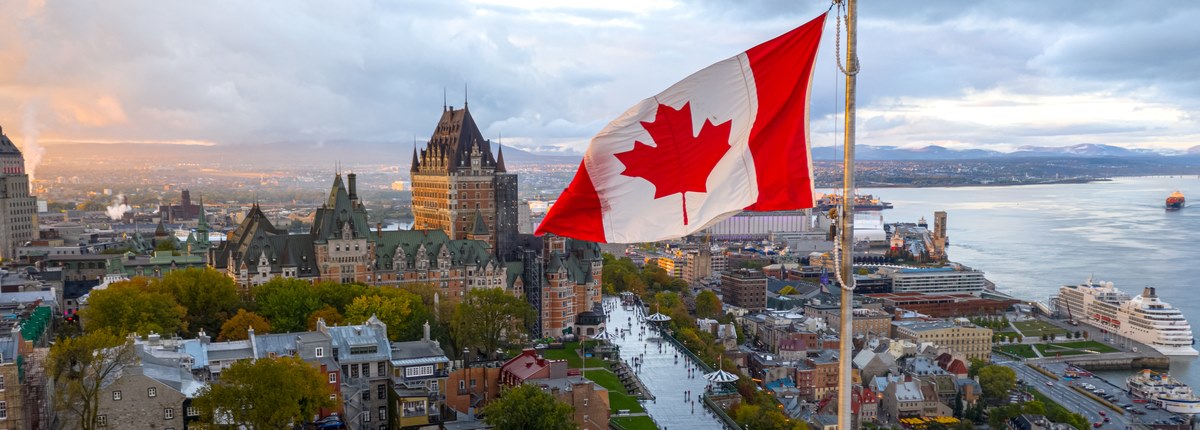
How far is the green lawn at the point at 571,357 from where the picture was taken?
42.6 m

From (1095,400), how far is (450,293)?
3698 centimetres

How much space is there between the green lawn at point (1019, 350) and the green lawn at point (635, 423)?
137 feet

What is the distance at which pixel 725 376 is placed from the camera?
143 feet

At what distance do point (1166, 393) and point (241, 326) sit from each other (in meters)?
48.4

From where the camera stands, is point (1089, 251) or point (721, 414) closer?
point (721, 414)

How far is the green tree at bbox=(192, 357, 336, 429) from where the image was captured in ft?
78.8

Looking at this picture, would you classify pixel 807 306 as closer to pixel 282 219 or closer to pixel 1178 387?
pixel 1178 387

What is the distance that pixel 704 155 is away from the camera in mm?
8156

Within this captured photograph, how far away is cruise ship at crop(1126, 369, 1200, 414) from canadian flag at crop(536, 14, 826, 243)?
53.6 metres

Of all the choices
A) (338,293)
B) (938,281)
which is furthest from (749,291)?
(338,293)

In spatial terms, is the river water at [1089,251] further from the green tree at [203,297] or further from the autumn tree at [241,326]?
the green tree at [203,297]

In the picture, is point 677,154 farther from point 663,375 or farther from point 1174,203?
point 1174,203

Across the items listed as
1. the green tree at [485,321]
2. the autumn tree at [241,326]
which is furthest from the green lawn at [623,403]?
the autumn tree at [241,326]

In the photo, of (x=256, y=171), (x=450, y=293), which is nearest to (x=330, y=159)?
(x=256, y=171)
